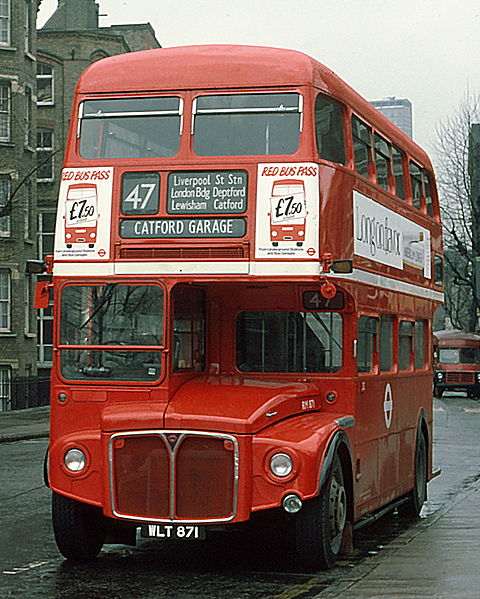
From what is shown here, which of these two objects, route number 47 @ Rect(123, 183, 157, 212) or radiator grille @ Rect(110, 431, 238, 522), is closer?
radiator grille @ Rect(110, 431, 238, 522)

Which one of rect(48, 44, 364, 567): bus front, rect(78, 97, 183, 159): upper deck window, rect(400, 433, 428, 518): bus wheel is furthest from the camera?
rect(400, 433, 428, 518): bus wheel

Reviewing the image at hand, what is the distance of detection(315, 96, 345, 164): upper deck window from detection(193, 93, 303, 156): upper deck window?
25 cm

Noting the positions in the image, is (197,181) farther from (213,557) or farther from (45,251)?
(45,251)

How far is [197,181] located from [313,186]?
950mm

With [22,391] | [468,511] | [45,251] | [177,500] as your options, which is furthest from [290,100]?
[45,251]

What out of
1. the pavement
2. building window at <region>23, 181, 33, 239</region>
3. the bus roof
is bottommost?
the pavement

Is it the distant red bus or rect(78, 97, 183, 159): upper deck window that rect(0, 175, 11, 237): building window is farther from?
rect(78, 97, 183, 159): upper deck window

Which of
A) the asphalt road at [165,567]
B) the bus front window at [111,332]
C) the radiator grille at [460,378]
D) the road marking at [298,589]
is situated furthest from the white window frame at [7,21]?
the road marking at [298,589]

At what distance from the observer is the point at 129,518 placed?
9.96 m

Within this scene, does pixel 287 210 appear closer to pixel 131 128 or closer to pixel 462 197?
pixel 131 128

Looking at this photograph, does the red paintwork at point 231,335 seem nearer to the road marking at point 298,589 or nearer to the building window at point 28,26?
the road marking at point 298,589

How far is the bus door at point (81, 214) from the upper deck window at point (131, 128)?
1.13 ft

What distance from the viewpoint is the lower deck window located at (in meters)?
11.5

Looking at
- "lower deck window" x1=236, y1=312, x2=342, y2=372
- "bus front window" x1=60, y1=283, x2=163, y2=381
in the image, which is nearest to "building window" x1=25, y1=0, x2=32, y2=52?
"lower deck window" x1=236, y1=312, x2=342, y2=372
